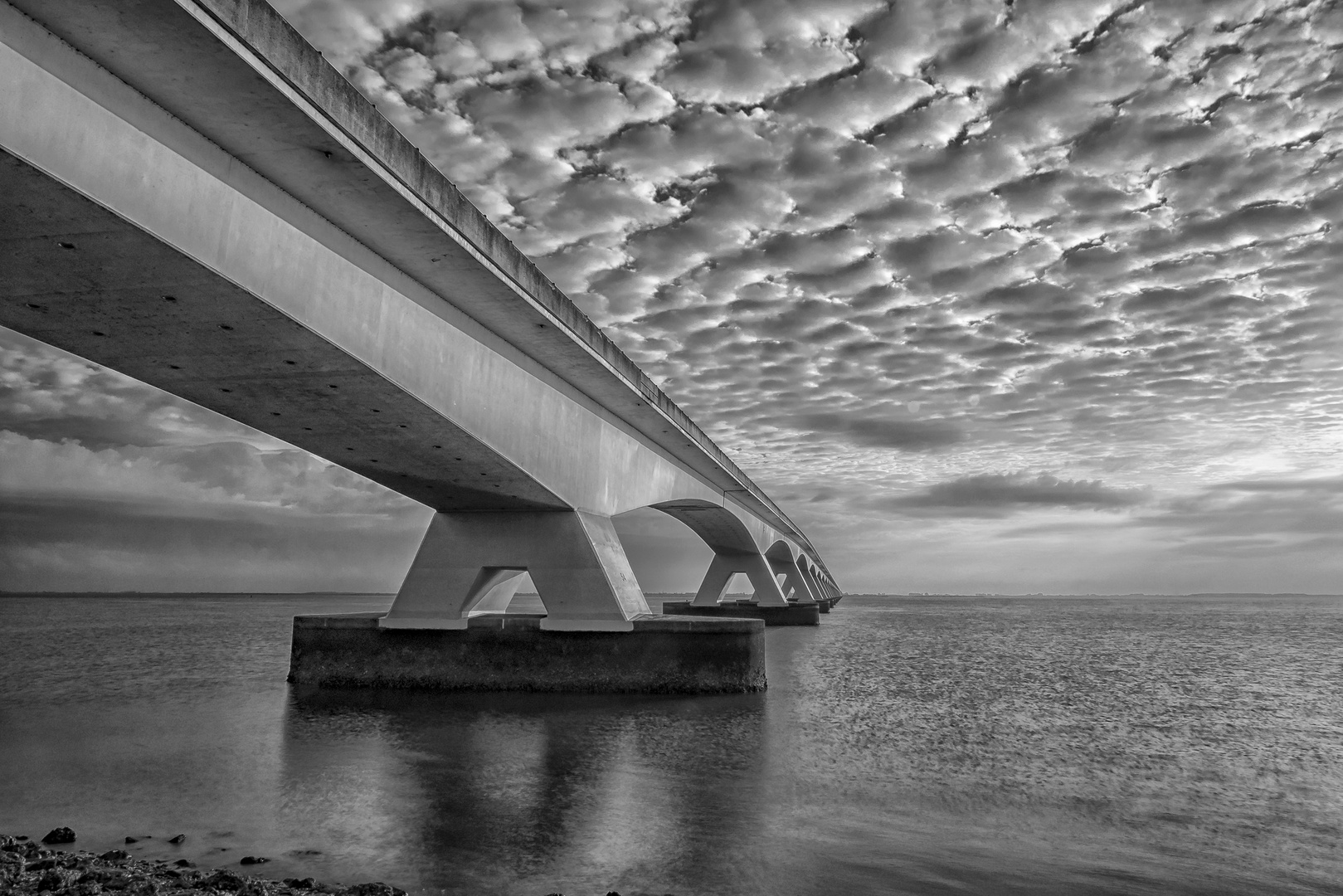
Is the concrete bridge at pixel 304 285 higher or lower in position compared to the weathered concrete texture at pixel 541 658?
higher

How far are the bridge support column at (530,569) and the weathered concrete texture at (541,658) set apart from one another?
1.23 ft

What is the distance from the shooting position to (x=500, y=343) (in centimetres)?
1695

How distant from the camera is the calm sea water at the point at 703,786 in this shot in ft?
27.9

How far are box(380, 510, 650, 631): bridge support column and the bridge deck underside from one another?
288 centimetres

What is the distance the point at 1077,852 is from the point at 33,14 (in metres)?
13.1

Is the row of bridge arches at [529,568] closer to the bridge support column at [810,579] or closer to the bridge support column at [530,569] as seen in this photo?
the bridge support column at [530,569]

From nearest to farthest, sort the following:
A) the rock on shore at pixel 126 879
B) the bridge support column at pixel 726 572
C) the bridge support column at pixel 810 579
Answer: the rock on shore at pixel 126 879, the bridge support column at pixel 726 572, the bridge support column at pixel 810 579

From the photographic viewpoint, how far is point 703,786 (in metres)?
12.1

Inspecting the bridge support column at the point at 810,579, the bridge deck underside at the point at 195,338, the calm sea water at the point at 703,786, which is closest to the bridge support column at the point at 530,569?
the calm sea water at the point at 703,786

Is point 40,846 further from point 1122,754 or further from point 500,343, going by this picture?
point 1122,754

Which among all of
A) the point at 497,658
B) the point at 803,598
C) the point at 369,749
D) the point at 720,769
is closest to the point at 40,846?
the point at 369,749

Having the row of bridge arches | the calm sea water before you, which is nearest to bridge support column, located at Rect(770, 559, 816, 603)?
the calm sea water

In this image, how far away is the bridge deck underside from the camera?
855 centimetres

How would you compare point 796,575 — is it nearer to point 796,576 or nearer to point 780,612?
point 796,576
